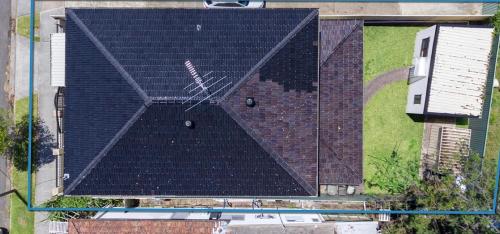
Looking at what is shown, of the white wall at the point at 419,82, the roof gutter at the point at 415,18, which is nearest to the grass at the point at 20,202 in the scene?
the roof gutter at the point at 415,18

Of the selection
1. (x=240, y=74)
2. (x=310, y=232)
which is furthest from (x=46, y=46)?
(x=310, y=232)

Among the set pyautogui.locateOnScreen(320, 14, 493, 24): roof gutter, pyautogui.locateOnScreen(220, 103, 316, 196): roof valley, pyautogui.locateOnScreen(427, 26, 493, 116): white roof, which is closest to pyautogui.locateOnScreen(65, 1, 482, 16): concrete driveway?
pyautogui.locateOnScreen(320, 14, 493, 24): roof gutter

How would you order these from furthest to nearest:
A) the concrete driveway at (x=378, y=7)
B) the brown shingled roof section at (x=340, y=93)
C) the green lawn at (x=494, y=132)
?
1. the concrete driveway at (x=378, y=7)
2. the green lawn at (x=494, y=132)
3. the brown shingled roof section at (x=340, y=93)

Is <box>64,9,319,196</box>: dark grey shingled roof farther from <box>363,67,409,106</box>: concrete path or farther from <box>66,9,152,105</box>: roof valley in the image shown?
<box>363,67,409,106</box>: concrete path

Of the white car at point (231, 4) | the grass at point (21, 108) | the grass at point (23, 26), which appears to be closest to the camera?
the white car at point (231, 4)

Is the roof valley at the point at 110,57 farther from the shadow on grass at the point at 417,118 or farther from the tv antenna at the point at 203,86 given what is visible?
the shadow on grass at the point at 417,118
